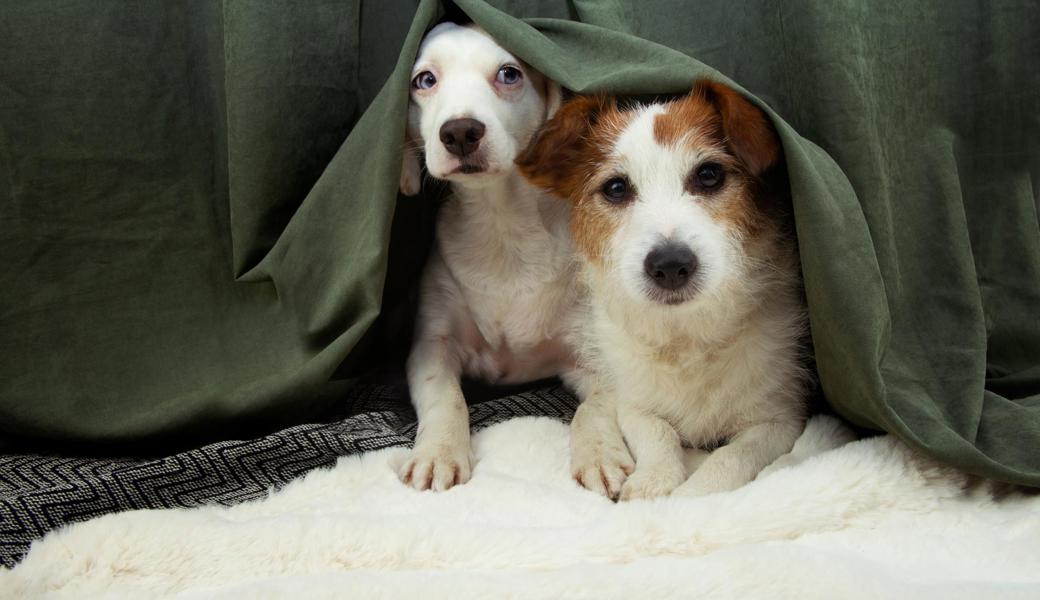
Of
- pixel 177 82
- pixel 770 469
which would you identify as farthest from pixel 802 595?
pixel 177 82

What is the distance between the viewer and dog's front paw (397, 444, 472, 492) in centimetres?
188

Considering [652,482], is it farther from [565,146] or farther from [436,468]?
[565,146]

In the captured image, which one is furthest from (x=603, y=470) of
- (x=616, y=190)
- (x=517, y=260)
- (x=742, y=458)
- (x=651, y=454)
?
(x=517, y=260)

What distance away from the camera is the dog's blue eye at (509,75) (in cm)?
219

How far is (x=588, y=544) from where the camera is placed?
1.54m

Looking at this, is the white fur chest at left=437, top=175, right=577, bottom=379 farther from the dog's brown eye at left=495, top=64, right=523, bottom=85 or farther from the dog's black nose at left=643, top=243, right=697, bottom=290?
the dog's black nose at left=643, top=243, right=697, bottom=290

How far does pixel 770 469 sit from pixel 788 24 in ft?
3.14

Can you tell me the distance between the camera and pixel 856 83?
1.89 meters

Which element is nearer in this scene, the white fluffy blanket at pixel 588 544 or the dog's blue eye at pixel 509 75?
the white fluffy blanket at pixel 588 544

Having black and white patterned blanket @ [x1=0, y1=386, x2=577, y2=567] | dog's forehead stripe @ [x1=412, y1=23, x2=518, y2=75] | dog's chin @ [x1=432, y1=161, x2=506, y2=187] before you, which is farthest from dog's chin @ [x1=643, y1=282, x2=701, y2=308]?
dog's forehead stripe @ [x1=412, y1=23, x2=518, y2=75]

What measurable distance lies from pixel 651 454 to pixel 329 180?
3.17 ft

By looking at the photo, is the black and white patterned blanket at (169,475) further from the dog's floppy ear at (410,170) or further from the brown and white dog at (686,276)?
the dog's floppy ear at (410,170)

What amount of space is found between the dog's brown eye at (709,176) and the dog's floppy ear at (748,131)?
65 mm

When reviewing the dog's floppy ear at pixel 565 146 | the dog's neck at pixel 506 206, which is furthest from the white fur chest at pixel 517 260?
the dog's floppy ear at pixel 565 146
